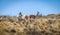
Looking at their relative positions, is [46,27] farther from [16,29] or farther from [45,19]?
[16,29]

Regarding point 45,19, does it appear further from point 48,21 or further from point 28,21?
point 28,21

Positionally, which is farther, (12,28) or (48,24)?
(48,24)

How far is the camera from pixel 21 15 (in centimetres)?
2594

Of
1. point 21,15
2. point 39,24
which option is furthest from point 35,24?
point 21,15

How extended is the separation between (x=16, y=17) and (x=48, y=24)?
4.16 metres

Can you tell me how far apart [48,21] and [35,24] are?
6.06ft

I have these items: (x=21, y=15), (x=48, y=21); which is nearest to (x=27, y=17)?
(x=21, y=15)

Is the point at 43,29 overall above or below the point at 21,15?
below

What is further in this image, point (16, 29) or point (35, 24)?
point (35, 24)

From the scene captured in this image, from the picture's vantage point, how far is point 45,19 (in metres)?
26.5

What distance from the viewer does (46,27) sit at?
24812 millimetres

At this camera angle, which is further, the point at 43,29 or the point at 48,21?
the point at 48,21

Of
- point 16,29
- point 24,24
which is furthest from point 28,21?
point 16,29

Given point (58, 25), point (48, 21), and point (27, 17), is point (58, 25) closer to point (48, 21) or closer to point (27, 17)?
point (48, 21)
